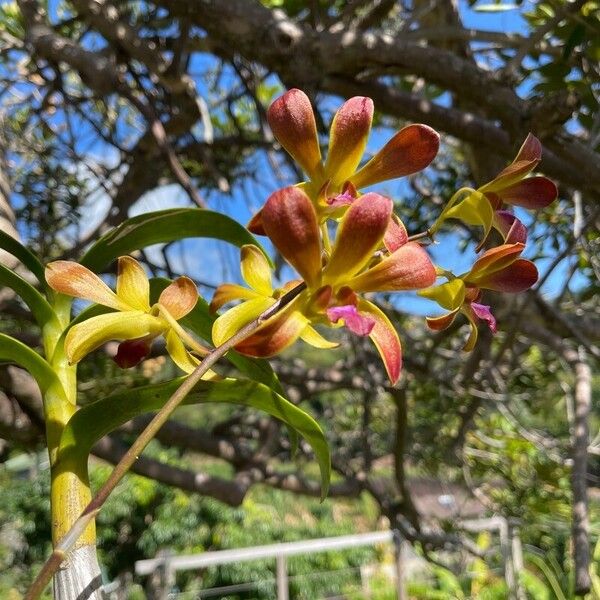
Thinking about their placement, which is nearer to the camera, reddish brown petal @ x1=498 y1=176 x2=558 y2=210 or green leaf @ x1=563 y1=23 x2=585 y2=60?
reddish brown petal @ x1=498 y1=176 x2=558 y2=210

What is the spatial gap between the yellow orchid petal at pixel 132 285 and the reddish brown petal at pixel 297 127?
0.28 ft

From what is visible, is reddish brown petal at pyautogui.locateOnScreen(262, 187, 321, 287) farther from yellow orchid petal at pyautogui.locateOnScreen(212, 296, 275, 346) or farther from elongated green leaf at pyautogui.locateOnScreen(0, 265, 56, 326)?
elongated green leaf at pyautogui.locateOnScreen(0, 265, 56, 326)

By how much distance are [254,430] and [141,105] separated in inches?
39.3

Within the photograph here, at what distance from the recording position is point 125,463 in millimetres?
212

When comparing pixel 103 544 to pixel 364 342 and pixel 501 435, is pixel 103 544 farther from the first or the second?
pixel 364 342

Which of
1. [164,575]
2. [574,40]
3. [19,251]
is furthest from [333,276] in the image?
[164,575]

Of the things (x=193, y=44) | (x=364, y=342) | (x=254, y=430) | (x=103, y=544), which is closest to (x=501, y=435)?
(x=254, y=430)

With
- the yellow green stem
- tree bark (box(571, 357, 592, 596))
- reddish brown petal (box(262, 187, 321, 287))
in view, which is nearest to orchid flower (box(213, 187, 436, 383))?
reddish brown petal (box(262, 187, 321, 287))

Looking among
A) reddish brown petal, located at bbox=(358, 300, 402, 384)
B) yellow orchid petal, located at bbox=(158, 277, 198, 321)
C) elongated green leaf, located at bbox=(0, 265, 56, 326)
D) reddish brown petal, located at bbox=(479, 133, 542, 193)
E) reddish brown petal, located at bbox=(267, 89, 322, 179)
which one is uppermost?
reddish brown petal, located at bbox=(267, 89, 322, 179)

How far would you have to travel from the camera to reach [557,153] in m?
0.81

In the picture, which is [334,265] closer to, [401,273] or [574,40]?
[401,273]

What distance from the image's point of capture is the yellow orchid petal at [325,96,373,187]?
272 millimetres

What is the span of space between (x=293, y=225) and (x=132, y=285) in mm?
101

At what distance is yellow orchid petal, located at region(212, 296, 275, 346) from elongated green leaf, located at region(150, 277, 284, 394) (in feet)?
0.41
